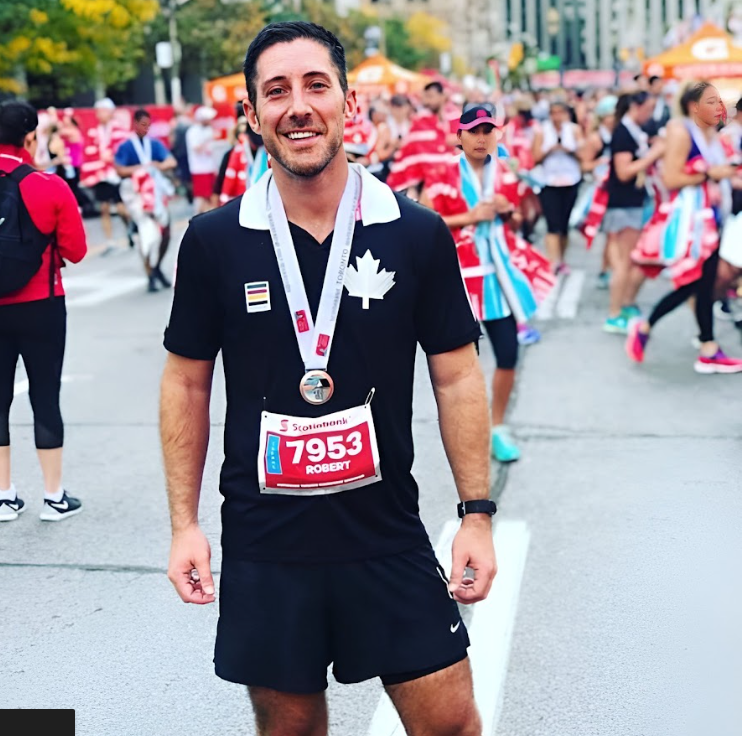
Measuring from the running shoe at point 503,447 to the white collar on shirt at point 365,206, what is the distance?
4.13 metres

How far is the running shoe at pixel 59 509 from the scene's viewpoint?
595cm

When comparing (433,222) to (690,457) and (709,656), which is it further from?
(690,457)

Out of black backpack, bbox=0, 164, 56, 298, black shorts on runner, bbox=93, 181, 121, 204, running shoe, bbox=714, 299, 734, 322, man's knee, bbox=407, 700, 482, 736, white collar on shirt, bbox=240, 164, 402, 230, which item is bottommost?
running shoe, bbox=714, 299, 734, 322

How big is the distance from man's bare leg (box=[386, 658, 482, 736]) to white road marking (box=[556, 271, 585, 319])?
8.83 metres

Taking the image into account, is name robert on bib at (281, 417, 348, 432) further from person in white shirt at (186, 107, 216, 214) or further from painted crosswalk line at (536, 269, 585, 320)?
person in white shirt at (186, 107, 216, 214)

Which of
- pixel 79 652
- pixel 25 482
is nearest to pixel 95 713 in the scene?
pixel 79 652

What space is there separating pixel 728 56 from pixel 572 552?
21985mm

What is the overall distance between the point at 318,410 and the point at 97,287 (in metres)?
12.0

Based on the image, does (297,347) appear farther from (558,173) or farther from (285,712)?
(558,173)

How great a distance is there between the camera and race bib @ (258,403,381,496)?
2.65 meters

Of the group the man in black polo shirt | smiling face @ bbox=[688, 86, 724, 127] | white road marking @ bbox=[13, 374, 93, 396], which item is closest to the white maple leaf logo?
the man in black polo shirt

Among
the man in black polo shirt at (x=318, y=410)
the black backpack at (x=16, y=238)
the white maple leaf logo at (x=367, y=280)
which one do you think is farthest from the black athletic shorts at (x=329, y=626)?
the black backpack at (x=16, y=238)

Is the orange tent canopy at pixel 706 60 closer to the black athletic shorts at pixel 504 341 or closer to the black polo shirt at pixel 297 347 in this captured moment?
the black athletic shorts at pixel 504 341

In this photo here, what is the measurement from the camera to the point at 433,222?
2.75m
